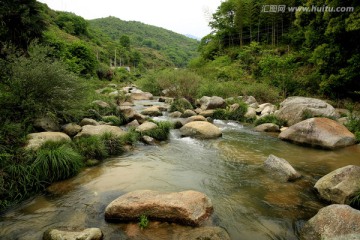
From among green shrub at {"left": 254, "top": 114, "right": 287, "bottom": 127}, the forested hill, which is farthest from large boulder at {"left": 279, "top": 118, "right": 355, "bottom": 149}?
the forested hill

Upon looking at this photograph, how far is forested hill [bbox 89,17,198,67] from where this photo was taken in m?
119

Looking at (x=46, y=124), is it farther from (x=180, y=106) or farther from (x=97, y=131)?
(x=180, y=106)

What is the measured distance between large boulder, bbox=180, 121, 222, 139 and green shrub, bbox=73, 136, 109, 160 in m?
3.99

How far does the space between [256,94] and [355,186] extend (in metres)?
15.0

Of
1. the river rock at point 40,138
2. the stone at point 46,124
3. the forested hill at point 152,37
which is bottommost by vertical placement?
the river rock at point 40,138

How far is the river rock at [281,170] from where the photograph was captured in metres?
6.28

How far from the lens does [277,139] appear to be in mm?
10508

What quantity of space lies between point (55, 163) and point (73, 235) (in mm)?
2765

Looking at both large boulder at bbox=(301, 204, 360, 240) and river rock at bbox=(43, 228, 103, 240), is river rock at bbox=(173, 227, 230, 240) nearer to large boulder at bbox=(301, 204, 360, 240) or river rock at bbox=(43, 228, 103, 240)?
river rock at bbox=(43, 228, 103, 240)

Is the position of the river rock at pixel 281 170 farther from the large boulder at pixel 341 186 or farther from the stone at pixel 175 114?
the stone at pixel 175 114

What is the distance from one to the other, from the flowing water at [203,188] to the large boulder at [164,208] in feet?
0.50

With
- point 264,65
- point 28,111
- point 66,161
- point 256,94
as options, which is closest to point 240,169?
point 66,161

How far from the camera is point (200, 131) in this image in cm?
1053

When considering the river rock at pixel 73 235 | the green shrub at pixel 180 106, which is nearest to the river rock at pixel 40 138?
the river rock at pixel 73 235
